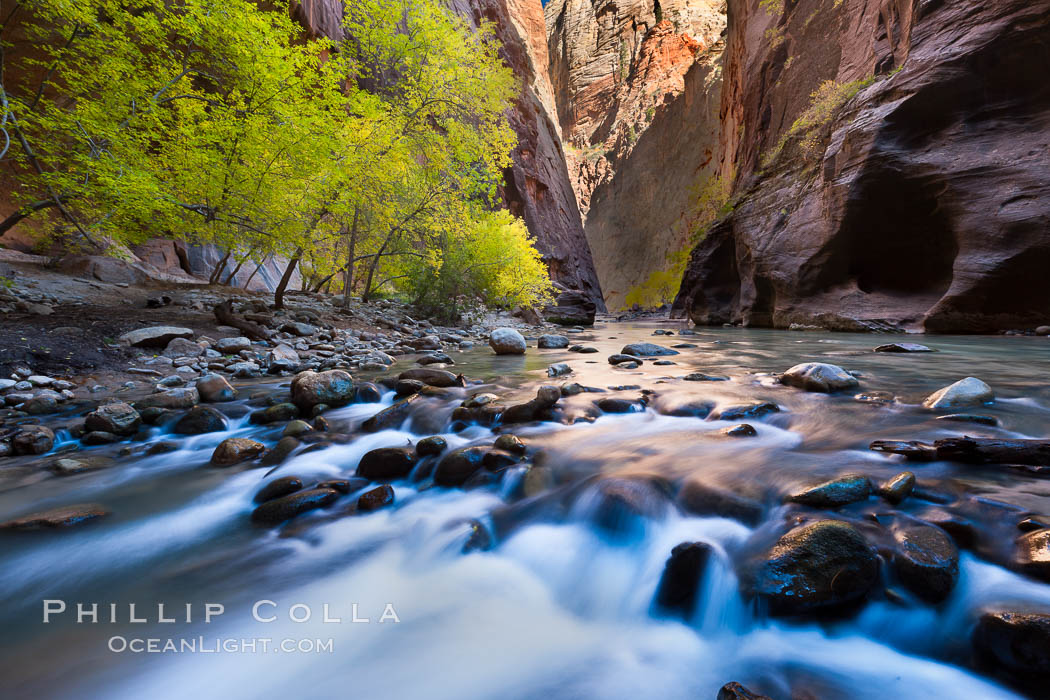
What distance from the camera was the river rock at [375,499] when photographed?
7.16 ft

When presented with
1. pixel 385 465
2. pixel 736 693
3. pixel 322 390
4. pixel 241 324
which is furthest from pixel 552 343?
pixel 736 693

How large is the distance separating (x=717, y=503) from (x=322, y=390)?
3.35 m

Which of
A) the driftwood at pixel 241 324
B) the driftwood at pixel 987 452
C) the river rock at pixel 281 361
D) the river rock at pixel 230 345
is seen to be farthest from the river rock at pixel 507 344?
the driftwood at pixel 987 452

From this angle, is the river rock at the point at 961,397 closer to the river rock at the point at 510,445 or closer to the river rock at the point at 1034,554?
the river rock at the point at 1034,554

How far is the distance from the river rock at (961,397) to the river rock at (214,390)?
566cm

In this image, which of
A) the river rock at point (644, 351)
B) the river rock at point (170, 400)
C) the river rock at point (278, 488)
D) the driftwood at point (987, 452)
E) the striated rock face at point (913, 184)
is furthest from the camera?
the striated rock face at point (913, 184)

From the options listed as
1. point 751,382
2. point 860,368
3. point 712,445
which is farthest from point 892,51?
point 712,445

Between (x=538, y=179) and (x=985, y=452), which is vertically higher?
(x=538, y=179)

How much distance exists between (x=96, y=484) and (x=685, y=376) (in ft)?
15.6

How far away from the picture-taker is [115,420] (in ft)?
10.6

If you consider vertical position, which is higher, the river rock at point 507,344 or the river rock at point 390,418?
the river rock at point 507,344

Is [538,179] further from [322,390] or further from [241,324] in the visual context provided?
[322,390]

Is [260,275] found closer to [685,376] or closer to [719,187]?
[685,376]

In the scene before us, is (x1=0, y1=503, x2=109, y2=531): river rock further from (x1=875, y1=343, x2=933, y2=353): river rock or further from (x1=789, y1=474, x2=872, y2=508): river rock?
(x1=875, y1=343, x2=933, y2=353): river rock
